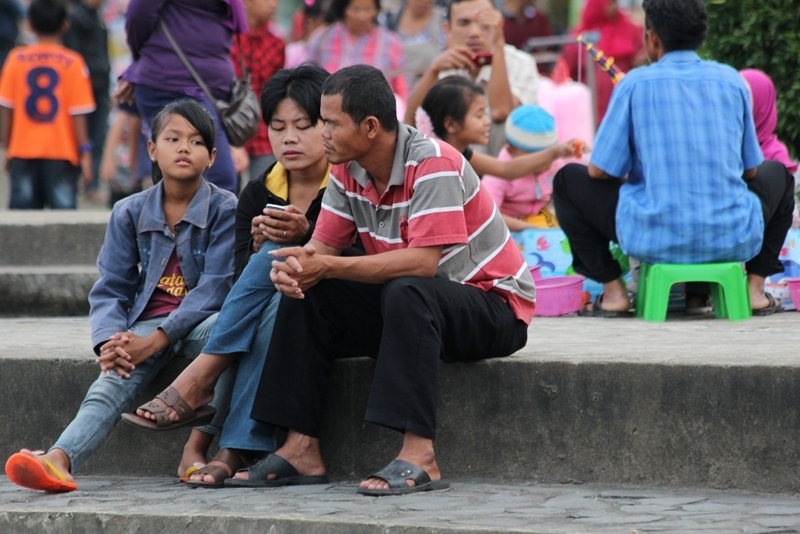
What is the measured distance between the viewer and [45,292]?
5.73 m

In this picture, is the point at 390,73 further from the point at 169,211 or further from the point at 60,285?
the point at 169,211

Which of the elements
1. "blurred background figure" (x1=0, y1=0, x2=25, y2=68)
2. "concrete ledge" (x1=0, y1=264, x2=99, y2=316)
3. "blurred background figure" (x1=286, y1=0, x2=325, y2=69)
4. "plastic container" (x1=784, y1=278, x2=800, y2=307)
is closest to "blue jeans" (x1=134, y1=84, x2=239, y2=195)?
"concrete ledge" (x1=0, y1=264, x2=99, y2=316)

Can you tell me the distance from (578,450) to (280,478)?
92 centimetres

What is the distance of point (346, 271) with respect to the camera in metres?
3.49

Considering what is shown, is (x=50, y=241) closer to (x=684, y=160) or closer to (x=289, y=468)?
(x=289, y=468)

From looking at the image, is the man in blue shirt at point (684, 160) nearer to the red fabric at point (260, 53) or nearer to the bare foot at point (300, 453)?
the bare foot at point (300, 453)

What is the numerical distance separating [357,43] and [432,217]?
4.05 m

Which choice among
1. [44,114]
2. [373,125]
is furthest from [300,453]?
[44,114]

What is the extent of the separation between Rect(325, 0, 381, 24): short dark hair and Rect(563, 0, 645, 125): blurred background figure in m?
2.41

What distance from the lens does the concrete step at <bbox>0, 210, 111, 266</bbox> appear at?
19.8 ft

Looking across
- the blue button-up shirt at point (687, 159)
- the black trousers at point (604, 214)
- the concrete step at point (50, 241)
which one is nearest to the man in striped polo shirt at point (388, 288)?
the blue button-up shirt at point (687, 159)

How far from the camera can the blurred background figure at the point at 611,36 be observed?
9211mm

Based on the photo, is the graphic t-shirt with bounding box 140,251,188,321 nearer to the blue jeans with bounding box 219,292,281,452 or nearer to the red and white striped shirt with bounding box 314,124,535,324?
the blue jeans with bounding box 219,292,281,452

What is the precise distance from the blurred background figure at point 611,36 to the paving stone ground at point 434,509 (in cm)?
604
